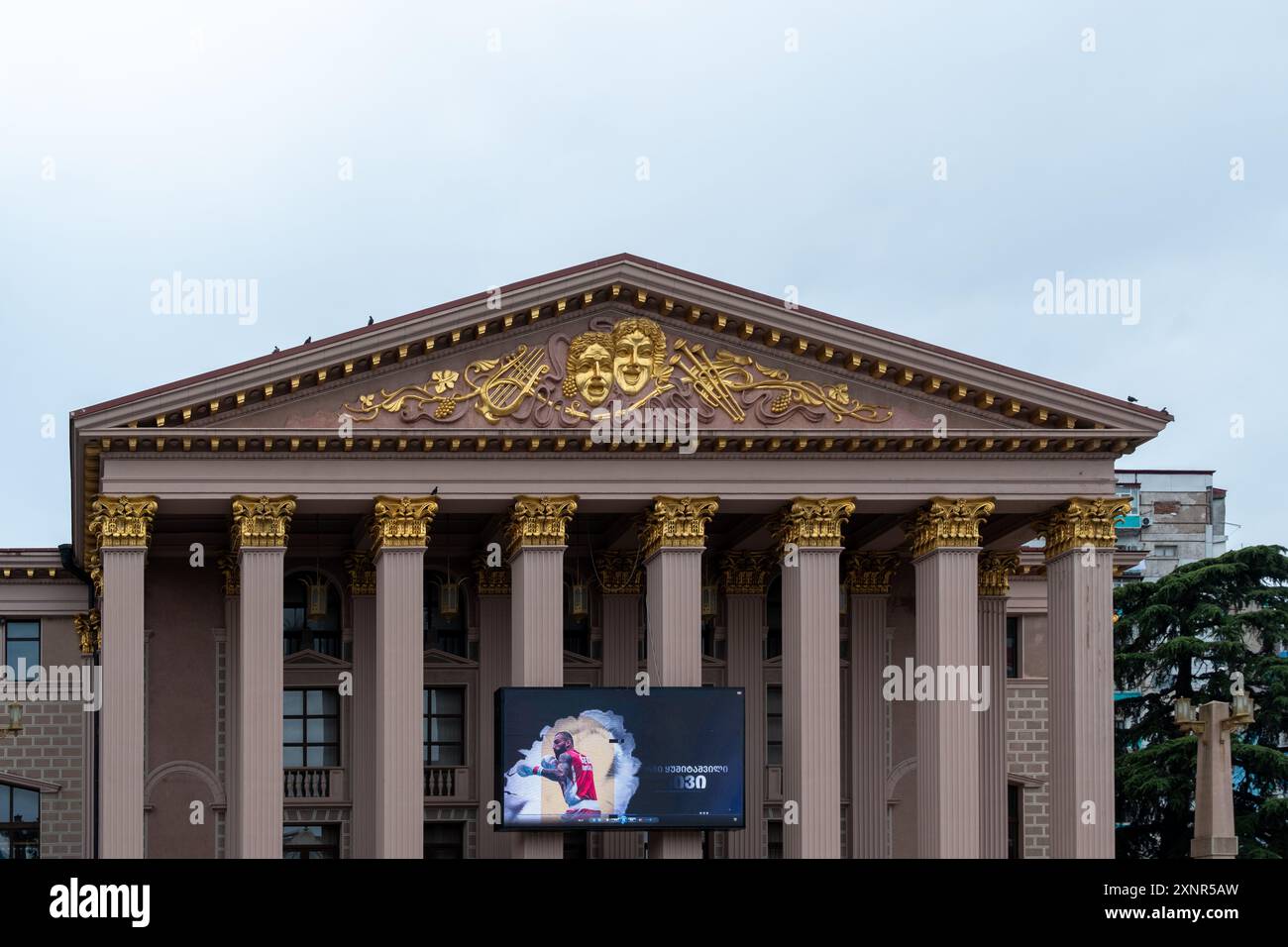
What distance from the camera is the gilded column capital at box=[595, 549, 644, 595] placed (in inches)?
2486

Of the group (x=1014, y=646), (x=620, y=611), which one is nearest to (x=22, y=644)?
(x=620, y=611)

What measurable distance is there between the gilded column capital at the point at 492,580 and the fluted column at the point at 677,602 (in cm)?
551

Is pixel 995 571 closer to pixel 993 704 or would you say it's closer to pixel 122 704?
pixel 993 704

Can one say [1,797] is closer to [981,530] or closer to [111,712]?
→ [111,712]

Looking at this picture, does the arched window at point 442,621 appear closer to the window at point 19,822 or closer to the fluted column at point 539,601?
the fluted column at point 539,601

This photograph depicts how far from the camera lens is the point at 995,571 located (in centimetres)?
6369

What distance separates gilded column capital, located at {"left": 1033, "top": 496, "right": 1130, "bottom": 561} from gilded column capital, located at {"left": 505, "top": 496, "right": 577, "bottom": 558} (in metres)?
10.3

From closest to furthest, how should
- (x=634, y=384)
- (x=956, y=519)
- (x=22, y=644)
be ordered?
(x=634, y=384) → (x=956, y=519) → (x=22, y=644)

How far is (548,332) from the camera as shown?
58.3 m

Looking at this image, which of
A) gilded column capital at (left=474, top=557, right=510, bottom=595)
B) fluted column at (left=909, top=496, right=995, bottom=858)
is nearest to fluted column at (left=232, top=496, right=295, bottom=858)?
gilded column capital at (left=474, top=557, right=510, bottom=595)

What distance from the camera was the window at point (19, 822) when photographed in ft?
217

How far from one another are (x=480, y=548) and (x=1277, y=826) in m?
30.7

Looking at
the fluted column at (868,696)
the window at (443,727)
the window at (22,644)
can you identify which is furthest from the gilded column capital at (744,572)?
the window at (22,644)

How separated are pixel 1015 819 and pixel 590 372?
17.2 meters
